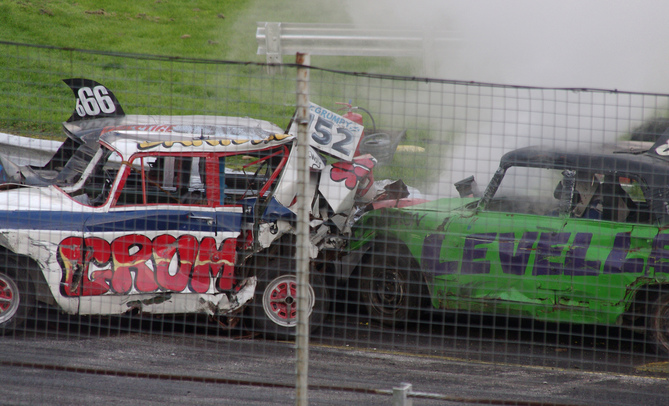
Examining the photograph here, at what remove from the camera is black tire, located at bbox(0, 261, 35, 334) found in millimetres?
5582

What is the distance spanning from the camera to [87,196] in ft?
20.1

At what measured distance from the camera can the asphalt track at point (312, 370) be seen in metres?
4.77

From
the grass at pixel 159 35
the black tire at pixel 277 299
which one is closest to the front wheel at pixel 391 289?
the black tire at pixel 277 299

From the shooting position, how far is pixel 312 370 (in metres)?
5.33

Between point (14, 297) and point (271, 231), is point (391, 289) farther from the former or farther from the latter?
point (14, 297)

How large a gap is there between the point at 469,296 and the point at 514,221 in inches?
30.3

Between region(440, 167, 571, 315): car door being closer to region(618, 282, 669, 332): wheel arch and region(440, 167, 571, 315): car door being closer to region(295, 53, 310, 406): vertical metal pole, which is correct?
region(618, 282, 669, 332): wheel arch

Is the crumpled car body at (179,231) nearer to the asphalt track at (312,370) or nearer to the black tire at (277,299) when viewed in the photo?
the black tire at (277,299)

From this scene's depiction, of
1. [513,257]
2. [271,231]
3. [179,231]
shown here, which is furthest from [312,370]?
[513,257]

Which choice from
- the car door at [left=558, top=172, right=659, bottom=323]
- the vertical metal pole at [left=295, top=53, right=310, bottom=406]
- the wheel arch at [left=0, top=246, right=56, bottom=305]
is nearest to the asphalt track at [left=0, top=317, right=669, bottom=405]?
the wheel arch at [left=0, top=246, right=56, bottom=305]

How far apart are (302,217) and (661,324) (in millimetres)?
4192

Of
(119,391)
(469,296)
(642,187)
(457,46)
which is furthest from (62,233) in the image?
(457,46)

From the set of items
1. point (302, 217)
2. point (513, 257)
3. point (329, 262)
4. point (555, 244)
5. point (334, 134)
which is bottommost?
point (329, 262)

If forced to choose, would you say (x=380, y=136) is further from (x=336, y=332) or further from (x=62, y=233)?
(x=62, y=233)
